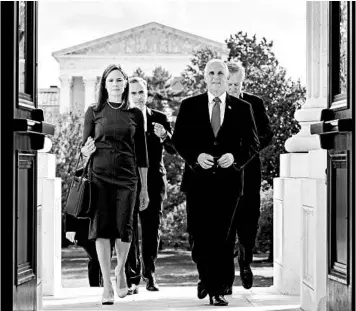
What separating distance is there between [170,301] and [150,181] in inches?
44.2

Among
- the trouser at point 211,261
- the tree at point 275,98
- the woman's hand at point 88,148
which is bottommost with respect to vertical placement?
the trouser at point 211,261

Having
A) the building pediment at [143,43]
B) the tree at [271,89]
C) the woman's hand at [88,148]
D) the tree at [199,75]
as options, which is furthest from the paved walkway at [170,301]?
the building pediment at [143,43]

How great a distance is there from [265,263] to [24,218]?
21.2m

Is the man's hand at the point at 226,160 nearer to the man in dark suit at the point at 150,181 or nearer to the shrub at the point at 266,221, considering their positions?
the man in dark suit at the point at 150,181

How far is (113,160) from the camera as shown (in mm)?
8930

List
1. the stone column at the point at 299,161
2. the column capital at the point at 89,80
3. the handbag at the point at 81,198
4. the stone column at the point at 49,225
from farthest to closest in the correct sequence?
1. the column capital at the point at 89,80
2. the stone column at the point at 299,161
3. the stone column at the point at 49,225
4. the handbag at the point at 81,198

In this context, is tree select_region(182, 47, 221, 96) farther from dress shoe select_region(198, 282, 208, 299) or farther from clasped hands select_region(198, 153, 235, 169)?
clasped hands select_region(198, 153, 235, 169)

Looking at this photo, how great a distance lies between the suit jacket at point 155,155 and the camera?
1000 centimetres

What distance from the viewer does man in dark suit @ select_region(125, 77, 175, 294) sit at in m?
9.94

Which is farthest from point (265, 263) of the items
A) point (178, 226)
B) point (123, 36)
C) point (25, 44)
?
point (123, 36)

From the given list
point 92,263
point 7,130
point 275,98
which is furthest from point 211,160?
point 275,98

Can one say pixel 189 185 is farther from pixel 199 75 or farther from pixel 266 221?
pixel 199 75

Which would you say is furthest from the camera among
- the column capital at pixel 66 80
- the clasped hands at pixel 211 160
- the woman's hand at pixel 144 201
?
the column capital at pixel 66 80

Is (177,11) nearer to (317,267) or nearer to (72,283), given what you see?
(72,283)
